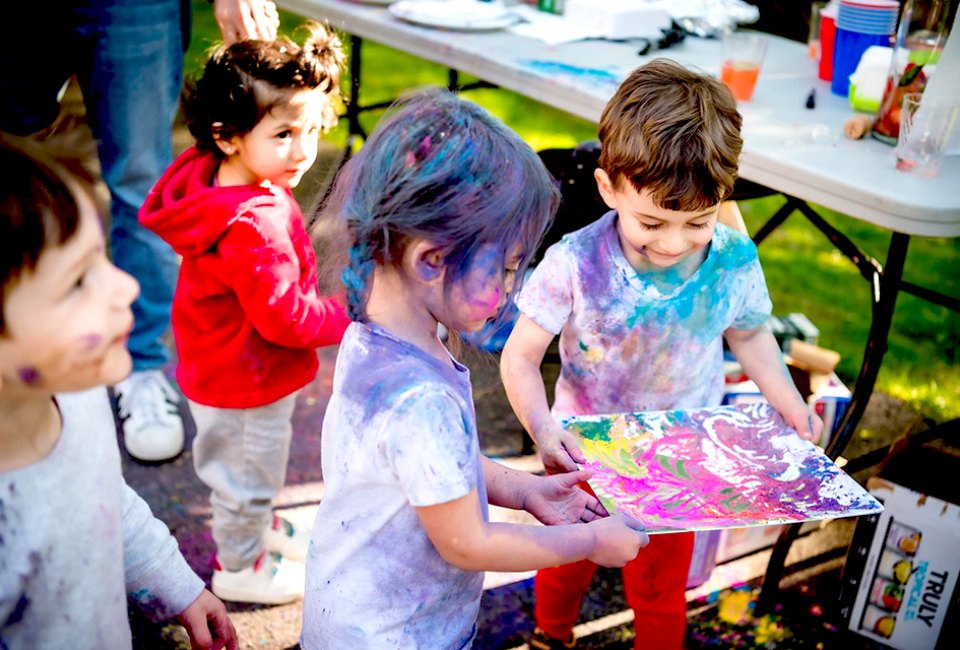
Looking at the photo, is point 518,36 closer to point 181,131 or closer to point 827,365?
point 827,365

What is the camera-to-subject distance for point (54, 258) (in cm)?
96

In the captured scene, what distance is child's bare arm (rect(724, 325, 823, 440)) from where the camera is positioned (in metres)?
1.90

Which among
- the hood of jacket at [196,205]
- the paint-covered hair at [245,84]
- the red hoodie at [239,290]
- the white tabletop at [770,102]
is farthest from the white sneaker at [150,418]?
the white tabletop at [770,102]

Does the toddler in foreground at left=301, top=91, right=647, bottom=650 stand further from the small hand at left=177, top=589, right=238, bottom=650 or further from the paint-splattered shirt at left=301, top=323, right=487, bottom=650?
the small hand at left=177, top=589, right=238, bottom=650

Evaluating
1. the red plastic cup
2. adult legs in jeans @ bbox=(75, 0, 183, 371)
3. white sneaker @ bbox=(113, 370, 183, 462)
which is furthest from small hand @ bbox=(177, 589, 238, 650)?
the red plastic cup

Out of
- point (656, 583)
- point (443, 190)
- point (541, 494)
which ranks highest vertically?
point (443, 190)

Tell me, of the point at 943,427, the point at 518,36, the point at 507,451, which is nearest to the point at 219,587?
the point at 507,451

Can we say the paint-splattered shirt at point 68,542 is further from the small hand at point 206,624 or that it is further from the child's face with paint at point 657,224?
the child's face with paint at point 657,224

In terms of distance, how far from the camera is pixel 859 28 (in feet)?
9.38

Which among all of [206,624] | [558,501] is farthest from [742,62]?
[206,624]

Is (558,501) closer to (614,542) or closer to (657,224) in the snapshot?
(614,542)

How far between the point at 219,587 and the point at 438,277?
1429mm

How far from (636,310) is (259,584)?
122 centimetres

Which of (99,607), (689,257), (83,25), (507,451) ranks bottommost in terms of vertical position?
(507,451)
